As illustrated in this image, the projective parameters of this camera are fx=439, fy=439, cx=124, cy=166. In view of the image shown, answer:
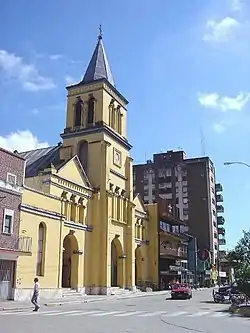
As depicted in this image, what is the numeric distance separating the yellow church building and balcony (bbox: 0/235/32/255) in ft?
2.45

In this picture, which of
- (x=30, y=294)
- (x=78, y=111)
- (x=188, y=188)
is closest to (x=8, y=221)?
(x=30, y=294)

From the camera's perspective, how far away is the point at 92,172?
155 ft

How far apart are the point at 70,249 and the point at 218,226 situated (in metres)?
69.4

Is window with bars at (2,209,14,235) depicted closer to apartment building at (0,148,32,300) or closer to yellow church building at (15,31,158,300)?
apartment building at (0,148,32,300)

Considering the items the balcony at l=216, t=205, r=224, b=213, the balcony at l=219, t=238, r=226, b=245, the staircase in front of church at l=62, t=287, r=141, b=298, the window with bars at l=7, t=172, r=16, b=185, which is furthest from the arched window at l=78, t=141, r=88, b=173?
the balcony at l=219, t=238, r=226, b=245

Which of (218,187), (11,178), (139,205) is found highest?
(218,187)

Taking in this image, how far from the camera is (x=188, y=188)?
9769 centimetres

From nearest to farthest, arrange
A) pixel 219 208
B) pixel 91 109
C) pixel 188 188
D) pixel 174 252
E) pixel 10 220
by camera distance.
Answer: pixel 10 220 → pixel 91 109 → pixel 174 252 → pixel 188 188 → pixel 219 208

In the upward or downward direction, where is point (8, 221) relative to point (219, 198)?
downward

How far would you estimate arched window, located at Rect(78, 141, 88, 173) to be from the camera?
47.8 meters

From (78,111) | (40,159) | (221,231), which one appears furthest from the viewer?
(221,231)

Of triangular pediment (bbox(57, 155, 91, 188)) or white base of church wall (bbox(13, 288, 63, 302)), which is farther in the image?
triangular pediment (bbox(57, 155, 91, 188))

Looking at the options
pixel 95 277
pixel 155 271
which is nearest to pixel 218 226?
pixel 155 271

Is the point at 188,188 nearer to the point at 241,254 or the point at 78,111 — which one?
the point at 78,111
